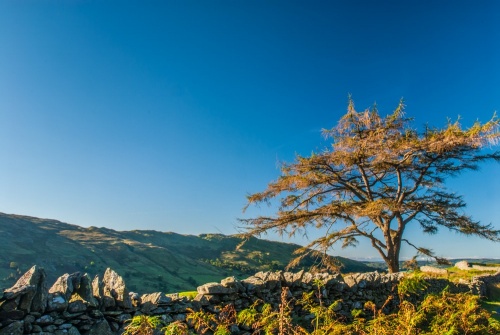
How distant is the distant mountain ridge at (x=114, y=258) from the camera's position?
77125 millimetres

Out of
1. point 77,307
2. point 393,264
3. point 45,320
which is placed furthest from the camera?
point 393,264

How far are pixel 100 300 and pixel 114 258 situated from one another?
99.2m

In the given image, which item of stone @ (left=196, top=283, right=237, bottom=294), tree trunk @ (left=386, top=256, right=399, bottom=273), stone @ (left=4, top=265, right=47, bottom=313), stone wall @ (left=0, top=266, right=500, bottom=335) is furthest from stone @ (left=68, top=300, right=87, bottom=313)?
tree trunk @ (left=386, top=256, right=399, bottom=273)

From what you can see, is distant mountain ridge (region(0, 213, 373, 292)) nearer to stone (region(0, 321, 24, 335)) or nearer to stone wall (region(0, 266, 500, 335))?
stone wall (region(0, 266, 500, 335))

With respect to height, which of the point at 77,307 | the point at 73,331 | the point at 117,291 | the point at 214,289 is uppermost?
the point at 214,289

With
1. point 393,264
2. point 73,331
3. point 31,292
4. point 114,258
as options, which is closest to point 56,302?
point 31,292

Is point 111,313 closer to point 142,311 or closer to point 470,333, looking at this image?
point 142,311

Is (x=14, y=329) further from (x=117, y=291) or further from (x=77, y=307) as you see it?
(x=117, y=291)

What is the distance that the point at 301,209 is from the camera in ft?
68.8

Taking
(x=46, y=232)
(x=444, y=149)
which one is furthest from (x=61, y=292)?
(x=46, y=232)

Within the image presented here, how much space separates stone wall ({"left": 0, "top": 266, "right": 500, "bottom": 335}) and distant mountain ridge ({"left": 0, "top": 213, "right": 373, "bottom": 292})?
67.0m

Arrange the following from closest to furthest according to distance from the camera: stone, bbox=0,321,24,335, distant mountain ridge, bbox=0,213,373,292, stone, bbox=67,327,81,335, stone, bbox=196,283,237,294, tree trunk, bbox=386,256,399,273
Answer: stone, bbox=0,321,24,335
stone, bbox=67,327,81,335
stone, bbox=196,283,237,294
tree trunk, bbox=386,256,399,273
distant mountain ridge, bbox=0,213,373,292

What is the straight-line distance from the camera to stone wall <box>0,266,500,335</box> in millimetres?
5445

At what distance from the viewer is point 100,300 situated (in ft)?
20.5
